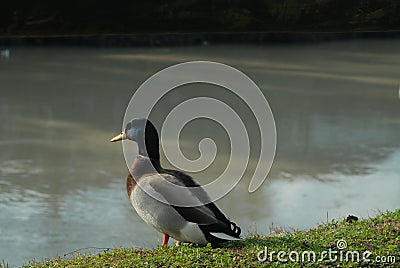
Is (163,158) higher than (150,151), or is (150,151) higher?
(150,151)

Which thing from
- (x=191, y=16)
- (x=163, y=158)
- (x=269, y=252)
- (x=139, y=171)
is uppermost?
(x=191, y=16)

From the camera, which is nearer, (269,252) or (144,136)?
(269,252)

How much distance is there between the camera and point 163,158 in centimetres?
473

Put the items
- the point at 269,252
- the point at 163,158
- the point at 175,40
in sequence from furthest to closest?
the point at 175,40 → the point at 163,158 → the point at 269,252

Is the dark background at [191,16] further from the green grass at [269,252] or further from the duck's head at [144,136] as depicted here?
the duck's head at [144,136]

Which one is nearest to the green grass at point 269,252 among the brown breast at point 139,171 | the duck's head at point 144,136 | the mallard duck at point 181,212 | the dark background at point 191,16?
the mallard duck at point 181,212

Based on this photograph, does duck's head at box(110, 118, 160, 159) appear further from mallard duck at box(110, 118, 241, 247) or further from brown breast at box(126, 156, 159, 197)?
mallard duck at box(110, 118, 241, 247)

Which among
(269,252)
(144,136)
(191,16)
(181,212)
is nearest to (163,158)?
(144,136)

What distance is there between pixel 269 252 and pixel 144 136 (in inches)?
25.2

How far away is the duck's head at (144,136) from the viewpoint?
2371 mm

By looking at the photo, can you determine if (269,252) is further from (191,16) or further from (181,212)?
(191,16)

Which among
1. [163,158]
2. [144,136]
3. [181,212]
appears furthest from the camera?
[163,158]

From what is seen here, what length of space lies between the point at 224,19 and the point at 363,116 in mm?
5093

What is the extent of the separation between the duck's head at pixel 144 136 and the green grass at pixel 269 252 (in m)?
0.34
